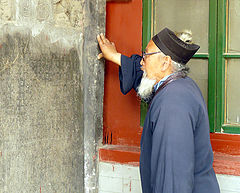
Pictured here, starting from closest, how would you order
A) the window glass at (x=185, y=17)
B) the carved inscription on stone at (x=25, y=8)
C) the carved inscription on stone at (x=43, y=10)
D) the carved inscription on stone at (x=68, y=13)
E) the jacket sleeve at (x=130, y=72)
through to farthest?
the carved inscription on stone at (x=25, y=8)
the carved inscription on stone at (x=43, y=10)
the carved inscription on stone at (x=68, y=13)
the jacket sleeve at (x=130, y=72)
the window glass at (x=185, y=17)

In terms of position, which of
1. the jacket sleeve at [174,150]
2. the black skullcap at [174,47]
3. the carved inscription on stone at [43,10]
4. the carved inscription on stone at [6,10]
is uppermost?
the carved inscription on stone at [43,10]

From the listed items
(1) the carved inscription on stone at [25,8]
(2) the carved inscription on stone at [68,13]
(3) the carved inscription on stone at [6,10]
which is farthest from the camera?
(2) the carved inscription on stone at [68,13]

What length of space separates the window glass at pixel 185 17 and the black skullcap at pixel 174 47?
736mm

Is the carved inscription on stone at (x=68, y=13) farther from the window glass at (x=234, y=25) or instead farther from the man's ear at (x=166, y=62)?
the window glass at (x=234, y=25)

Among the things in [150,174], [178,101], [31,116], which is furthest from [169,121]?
[31,116]

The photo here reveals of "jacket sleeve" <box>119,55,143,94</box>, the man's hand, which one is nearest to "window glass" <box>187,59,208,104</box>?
"jacket sleeve" <box>119,55,143,94</box>

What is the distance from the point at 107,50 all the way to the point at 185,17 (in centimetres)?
72

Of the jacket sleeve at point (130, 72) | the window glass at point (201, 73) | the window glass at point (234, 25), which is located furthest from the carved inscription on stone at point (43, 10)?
the window glass at point (234, 25)

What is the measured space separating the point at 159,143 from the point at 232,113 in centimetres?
116

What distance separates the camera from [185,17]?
10.2 ft

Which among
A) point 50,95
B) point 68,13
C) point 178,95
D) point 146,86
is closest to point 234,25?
point 146,86

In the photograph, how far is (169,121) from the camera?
2.01 m

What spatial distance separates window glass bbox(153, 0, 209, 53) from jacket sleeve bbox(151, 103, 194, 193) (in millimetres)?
1195

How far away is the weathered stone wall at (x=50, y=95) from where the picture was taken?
2326 mm
